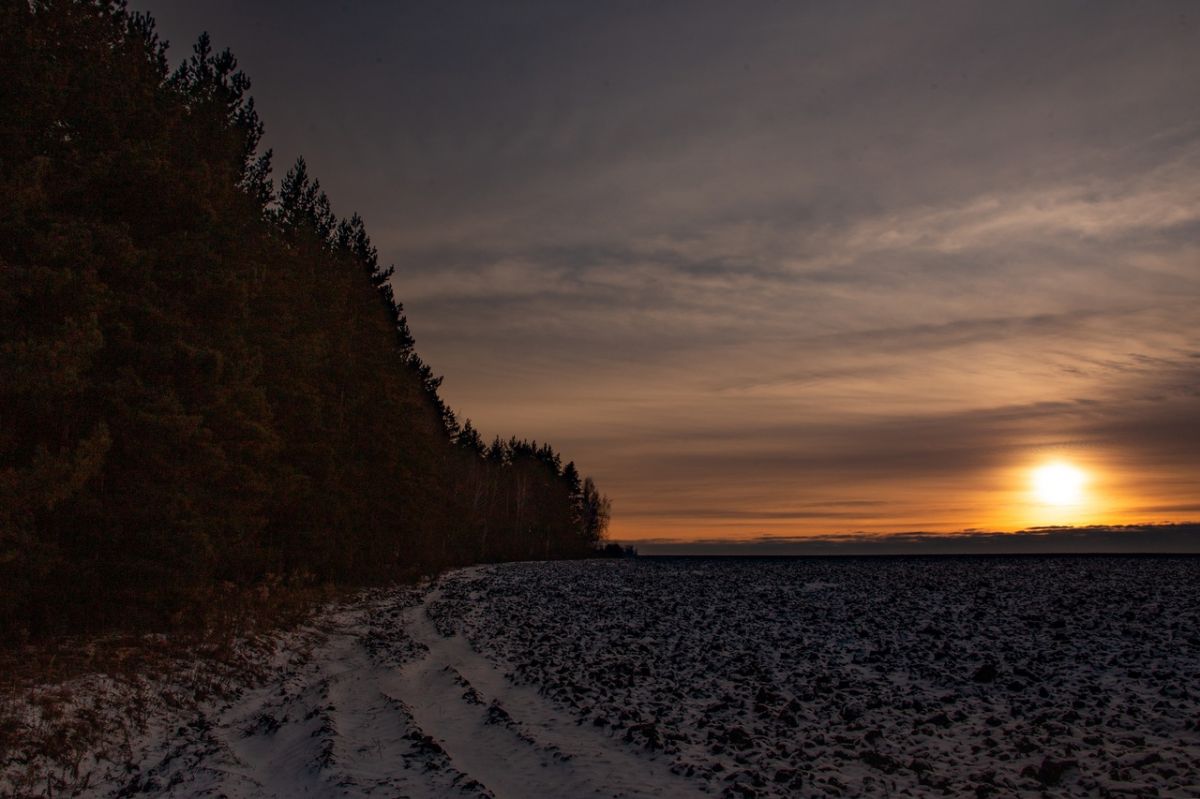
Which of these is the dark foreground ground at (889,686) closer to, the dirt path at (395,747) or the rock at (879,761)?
the rock at (879,761)

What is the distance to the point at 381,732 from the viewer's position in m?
11.8

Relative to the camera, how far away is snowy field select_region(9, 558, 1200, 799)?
9477mm

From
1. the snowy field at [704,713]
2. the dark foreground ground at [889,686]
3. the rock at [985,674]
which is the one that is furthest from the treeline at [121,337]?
the rock at [985,674]

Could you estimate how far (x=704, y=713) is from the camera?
12891 mm

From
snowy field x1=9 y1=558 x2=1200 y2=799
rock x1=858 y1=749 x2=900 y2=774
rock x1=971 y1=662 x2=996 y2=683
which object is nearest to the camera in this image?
snowy field x1=9 y1=558 x2=1200 y2=799

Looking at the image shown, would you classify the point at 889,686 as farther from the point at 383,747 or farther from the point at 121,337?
the point at 121,337

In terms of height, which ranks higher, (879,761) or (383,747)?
(879,761)

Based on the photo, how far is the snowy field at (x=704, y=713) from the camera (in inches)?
373

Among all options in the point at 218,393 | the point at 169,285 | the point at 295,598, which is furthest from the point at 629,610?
the point at 169,285

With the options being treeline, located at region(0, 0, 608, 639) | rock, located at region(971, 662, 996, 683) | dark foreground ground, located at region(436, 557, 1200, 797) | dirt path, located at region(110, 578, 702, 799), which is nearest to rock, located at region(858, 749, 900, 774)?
dark foreground ground, located at region(436, 557, 1200, 797)

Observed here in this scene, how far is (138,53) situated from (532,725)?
19.7 metres

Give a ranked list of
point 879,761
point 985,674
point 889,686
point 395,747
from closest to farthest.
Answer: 1. point 879,761
2. point 395,747
3. point 889,686
4. point 985,674

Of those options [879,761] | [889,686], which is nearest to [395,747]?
[879,761]

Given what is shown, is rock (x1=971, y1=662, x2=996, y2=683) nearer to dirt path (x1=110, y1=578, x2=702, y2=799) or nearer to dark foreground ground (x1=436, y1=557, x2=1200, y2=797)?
dark foreground ground (x1=436, y1=557, x2=1200, y2=797)
